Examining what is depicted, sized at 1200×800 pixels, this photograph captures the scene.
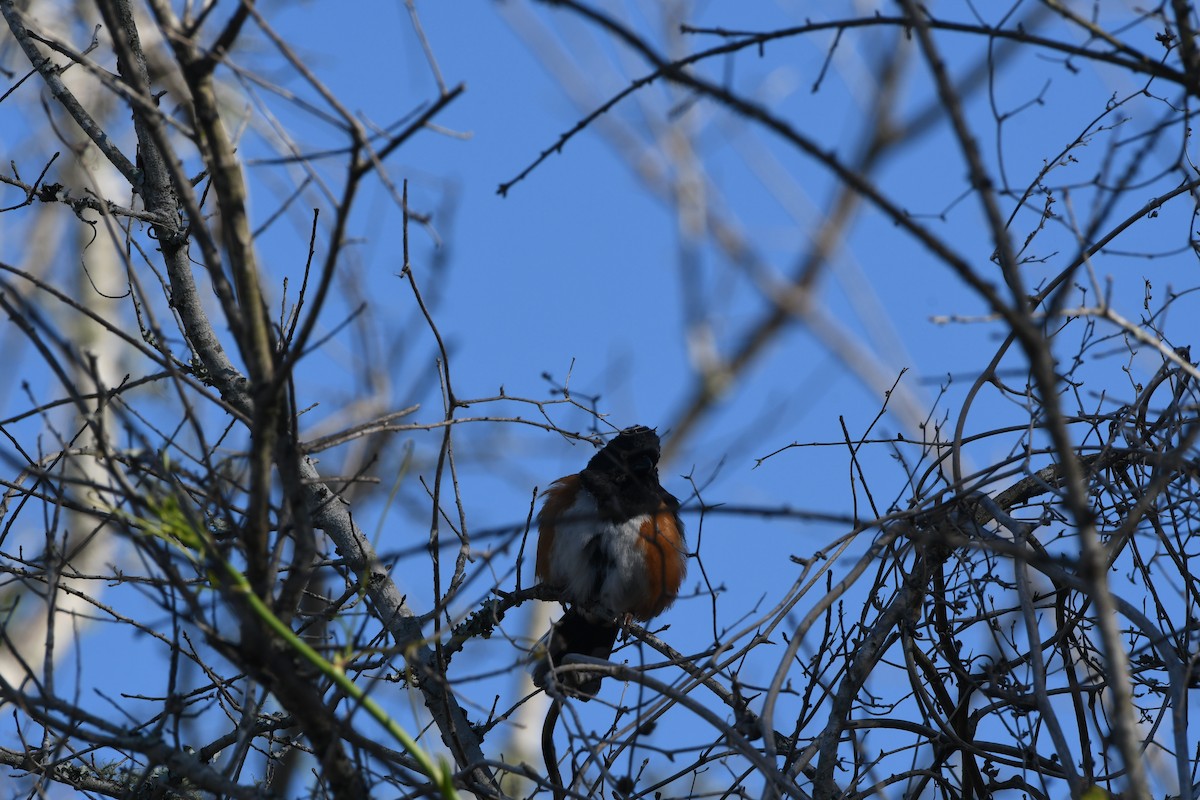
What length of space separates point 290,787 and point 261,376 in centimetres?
506

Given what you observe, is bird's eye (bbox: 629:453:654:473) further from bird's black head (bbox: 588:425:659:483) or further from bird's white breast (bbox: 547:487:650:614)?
bird's white breast (bbox: 547:487:650:614)

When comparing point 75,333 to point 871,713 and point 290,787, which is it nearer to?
point 290,787

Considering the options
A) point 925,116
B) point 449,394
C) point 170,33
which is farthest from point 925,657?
point 925,116

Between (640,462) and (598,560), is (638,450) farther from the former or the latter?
(598,560)

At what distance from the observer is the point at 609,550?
4.50 metres

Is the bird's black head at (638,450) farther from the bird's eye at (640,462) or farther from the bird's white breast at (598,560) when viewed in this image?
the bird's white breast at (598,560)

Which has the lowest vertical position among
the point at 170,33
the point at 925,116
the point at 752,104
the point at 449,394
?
the point at 752,104

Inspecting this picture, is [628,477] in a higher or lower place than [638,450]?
lower

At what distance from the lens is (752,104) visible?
69.3 inches

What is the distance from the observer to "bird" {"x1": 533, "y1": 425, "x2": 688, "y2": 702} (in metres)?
4.49

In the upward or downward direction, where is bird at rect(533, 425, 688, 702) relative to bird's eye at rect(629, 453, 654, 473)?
downward

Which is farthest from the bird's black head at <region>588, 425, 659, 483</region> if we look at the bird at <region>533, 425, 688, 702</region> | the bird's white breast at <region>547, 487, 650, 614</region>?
the bird's white breast at <region>547, 487, 650, 614</region>

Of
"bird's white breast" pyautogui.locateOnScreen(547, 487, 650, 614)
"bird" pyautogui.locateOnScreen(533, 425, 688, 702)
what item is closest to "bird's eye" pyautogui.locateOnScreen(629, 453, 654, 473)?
"bird" pyautogui.locateOnScreen(533, 425, 688, 702)

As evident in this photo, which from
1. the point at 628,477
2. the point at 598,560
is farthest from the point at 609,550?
the point at 628,477
